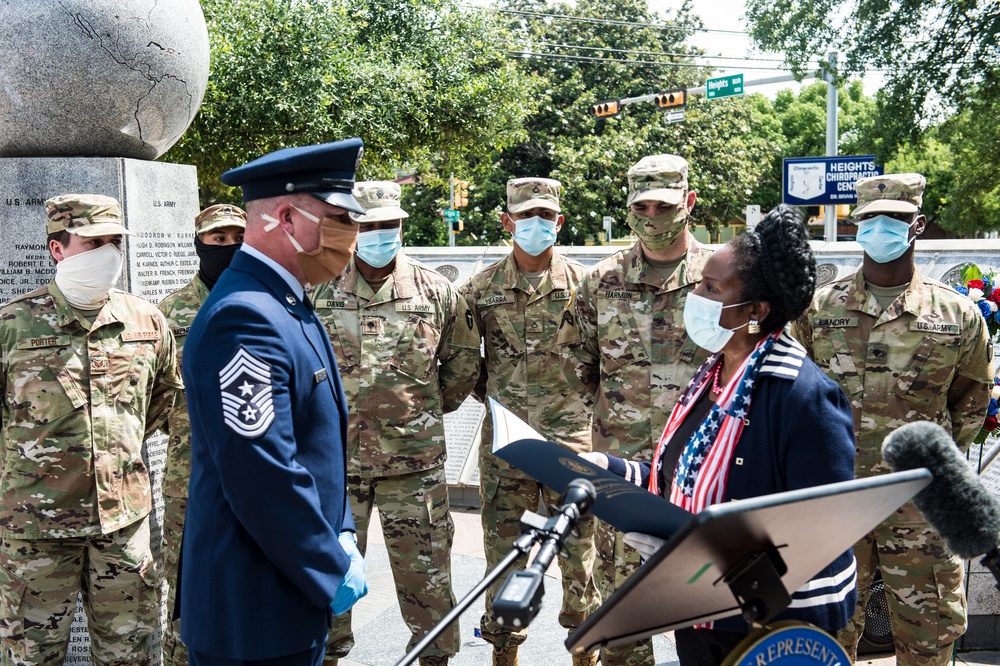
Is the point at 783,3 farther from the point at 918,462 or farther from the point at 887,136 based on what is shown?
the point at 918,462

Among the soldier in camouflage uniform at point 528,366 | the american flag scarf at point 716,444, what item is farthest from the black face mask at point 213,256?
the american flag scarf at point 716,444

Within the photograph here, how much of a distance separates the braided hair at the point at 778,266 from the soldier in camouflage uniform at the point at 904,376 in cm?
189

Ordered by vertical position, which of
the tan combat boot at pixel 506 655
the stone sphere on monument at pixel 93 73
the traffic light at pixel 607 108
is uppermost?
the traffic light at pixel 607 108

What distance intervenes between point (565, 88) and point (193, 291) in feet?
76.4

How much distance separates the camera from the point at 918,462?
1904 mm

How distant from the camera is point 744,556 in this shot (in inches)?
74.3

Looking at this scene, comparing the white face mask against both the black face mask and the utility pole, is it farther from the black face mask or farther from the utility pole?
the utility pole

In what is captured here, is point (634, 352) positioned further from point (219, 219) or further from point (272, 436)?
point (272, 436)

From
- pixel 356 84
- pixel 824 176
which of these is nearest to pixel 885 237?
pixel 356 84

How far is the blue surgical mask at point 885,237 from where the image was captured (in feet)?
14.2

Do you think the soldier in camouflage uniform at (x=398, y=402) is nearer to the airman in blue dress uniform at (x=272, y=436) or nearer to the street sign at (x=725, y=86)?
the airman in blue dress uniform at (x=272, y=436)

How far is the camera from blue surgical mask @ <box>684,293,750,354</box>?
272 centimetres

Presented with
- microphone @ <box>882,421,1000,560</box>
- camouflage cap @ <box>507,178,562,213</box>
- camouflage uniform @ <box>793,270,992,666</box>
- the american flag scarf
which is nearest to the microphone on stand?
microphone @ <box>882,421,1000,560</box>

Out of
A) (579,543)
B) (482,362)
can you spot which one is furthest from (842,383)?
(482,362)
